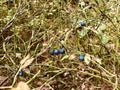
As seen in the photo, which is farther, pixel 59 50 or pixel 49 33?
pixel 49 33

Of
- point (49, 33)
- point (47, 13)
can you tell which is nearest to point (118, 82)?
point (49, 33)

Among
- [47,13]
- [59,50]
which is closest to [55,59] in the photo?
[59,50]

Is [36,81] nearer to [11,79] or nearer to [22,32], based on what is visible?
[11,79]

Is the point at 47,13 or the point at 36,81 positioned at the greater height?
the point at 47,13

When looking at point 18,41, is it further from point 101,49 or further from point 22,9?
point 101,49

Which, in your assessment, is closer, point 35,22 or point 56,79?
point 56,79

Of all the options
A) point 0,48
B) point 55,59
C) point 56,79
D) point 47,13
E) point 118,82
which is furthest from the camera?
point 47,13

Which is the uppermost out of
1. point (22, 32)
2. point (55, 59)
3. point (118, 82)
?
point (22, 32)

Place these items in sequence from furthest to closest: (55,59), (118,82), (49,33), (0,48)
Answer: (49,33), (0,48), (55,59), (118,82)

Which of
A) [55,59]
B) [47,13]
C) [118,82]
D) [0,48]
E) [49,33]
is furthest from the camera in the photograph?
[47,13]
